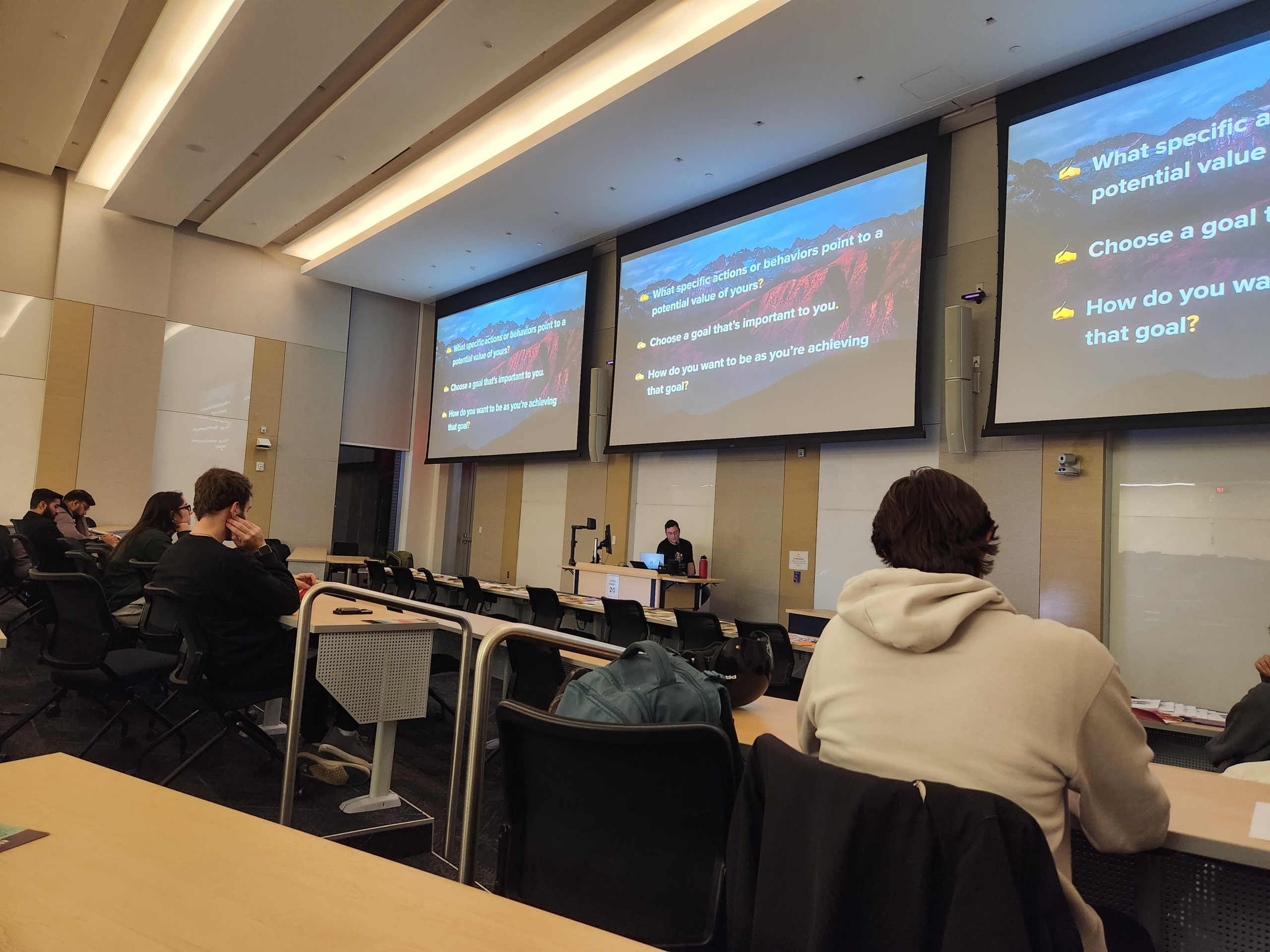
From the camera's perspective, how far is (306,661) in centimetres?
269

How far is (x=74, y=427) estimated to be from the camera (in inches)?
354

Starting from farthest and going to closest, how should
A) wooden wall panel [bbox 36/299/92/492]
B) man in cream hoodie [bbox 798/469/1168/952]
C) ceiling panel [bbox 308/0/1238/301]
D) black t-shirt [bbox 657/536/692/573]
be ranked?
wooden wall panel [bbox 36/299/92/492], black t-shirt [bbox 657/536/692/573], ceiling panel [bbox 308/0/1238/301], man in cream hoodie [bbox 798/469/1168/952]

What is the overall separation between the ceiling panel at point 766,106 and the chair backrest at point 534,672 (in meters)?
4.09

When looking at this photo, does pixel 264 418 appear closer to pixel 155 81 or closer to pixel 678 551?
pixel 155 81

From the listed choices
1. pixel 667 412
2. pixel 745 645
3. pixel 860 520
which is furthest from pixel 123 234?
pixel 745 645

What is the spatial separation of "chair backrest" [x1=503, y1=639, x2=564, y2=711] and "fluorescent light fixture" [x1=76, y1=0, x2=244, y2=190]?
5024mm

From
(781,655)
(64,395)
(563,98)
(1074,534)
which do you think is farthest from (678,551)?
(64,395)

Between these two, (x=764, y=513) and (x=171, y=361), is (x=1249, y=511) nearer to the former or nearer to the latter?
(x=764, y=513)

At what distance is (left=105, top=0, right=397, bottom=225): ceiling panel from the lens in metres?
5.55

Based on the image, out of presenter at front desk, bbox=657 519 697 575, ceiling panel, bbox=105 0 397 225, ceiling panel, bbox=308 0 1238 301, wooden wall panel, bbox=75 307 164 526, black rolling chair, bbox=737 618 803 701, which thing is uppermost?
ceiling panel, bbox=105 0 397 225

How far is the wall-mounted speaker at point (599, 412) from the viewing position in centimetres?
870

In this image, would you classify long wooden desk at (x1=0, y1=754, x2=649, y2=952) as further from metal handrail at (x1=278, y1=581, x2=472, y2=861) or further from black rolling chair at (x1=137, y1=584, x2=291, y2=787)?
black rolling chair at (x1=137, y1=584, x2=291, y2=787)

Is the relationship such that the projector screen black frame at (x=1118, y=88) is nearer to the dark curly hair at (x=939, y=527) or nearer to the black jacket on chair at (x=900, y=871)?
the dark curly hair at (x=939, y=527)

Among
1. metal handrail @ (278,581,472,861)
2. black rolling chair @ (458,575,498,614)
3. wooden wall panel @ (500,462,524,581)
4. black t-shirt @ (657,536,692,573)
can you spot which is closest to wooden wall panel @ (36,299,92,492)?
wooden wall panel @ (500,462,524,581)
